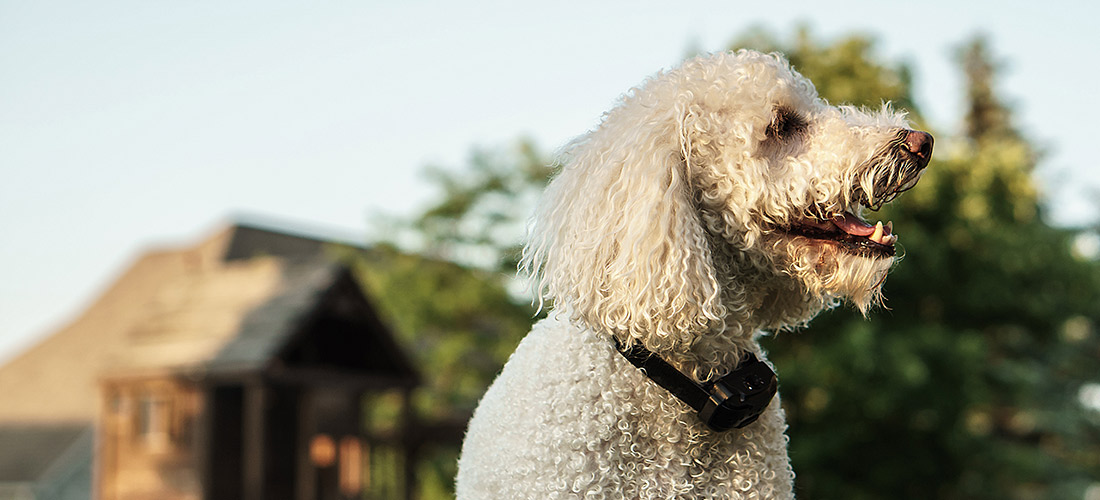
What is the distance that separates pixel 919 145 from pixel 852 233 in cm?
28

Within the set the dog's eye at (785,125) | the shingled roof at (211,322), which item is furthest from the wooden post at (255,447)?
the dog's eye at (785,125)

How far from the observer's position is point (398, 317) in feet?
61.8

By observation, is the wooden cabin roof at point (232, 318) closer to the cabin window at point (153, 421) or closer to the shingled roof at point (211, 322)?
the shingled roof at point (211, 322)

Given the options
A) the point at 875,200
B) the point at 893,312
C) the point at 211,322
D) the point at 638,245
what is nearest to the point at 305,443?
the point at 211,322

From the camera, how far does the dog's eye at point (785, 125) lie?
8.56 ft

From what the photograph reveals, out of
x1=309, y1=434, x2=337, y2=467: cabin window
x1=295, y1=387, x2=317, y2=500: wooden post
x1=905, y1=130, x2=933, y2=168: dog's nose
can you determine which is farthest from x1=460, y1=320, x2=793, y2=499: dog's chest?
x1=309, y1=434, x2=337, y2=467: cabin window

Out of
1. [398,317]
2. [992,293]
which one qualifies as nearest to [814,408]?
[992,293]

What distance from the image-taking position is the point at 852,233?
2523mm

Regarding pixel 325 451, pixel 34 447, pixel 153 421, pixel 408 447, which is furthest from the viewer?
pixel 34 447

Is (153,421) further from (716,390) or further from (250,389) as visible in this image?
(716,390)

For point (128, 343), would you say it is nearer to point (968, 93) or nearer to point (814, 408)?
point (814, 408)

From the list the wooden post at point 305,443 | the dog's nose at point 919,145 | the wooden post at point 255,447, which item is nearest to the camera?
the dog's nose at point 919,145

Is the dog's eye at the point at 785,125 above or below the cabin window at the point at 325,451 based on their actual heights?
below

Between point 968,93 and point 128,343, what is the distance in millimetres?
31163
